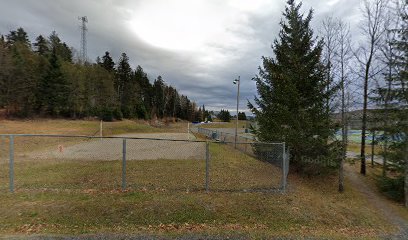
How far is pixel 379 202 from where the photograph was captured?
10.3 meters

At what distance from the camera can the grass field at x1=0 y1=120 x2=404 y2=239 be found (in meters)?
5.11

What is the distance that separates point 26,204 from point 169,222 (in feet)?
12.2

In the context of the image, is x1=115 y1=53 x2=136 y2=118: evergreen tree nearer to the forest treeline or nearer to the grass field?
the forest treeline

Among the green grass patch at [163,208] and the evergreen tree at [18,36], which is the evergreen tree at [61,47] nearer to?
the evergreen tree at [18,36]

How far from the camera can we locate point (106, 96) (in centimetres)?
5541

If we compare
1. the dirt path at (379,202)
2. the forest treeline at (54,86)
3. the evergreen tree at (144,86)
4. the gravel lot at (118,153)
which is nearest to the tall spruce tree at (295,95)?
the dirt path at (379,202)

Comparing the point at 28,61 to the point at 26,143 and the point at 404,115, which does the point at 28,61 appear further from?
the point at 404,115

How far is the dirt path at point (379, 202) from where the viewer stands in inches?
287

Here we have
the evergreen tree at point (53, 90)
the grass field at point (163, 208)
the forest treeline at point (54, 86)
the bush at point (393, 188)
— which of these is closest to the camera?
the grass field at point (163, 208)

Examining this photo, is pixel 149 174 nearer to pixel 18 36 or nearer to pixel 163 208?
pixel 163 208

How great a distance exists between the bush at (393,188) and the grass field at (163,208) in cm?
257

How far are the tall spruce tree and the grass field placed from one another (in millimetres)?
2986

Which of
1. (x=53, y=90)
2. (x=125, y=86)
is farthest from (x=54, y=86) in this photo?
(x=125, y=86)

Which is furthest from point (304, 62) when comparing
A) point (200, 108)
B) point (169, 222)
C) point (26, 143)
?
point (200, 108)
